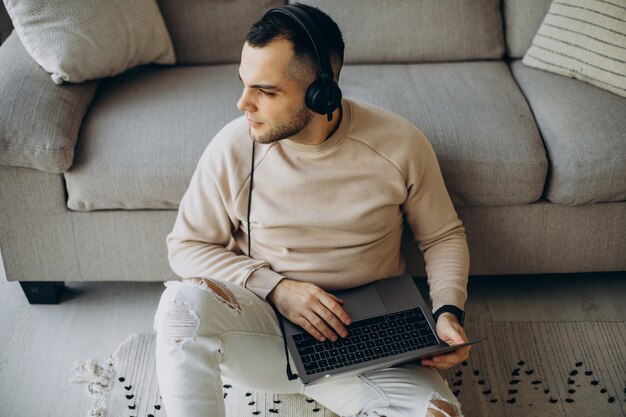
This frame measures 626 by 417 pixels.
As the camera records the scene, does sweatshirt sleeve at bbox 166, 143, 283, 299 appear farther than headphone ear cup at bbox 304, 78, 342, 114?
Yes

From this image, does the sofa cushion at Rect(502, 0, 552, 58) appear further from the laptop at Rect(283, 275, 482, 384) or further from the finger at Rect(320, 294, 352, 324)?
the finger at Rect(320, 294, 352, 324)

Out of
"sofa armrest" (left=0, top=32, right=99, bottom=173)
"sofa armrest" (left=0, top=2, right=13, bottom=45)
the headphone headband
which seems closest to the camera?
the headphone headband

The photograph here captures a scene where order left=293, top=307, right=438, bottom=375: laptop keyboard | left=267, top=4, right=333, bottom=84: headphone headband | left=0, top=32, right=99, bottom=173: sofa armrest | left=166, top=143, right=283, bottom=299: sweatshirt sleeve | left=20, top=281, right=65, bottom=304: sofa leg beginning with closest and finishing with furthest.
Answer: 1. left=267, top=4, right=333, bottom=84: headphone headband
2. left=293, top=307, right=438, bottom=375: laptop keyboard
3. left=166, top=143, right=283, bottom=299: sweatshirt sleeve
4. left=0, top=32, right=99, bottom=173: sofa armrest
5. left=20, top=281, right=65, bottom=304: sofa leg

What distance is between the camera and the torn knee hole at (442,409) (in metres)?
1.30

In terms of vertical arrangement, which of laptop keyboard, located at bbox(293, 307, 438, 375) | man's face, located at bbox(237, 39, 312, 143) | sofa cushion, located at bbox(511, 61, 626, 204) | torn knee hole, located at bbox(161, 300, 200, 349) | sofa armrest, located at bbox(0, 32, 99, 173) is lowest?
laptop keyboard, located at bbox(293, 307, 438, 375)

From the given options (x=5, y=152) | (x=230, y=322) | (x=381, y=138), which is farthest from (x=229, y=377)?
(x=5, y=152)

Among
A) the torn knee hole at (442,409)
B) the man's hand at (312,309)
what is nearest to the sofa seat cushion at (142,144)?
the man's hand at (312,309)

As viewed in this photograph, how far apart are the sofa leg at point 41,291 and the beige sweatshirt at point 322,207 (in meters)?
0.61

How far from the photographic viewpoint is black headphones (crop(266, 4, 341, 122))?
1.24m

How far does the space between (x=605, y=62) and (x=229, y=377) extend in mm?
1342

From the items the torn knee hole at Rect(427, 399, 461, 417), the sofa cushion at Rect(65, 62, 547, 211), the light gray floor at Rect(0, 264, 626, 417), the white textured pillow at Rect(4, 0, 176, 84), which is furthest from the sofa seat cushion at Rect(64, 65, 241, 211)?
the torn knee hole at Rect(427, 399, 461, 417)

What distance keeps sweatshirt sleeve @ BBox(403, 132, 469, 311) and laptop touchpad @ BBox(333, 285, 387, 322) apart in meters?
0.13

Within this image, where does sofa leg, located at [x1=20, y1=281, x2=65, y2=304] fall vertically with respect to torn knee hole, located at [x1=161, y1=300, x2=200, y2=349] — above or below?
below

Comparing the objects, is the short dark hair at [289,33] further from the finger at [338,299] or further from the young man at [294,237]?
the finger at [338,299]
